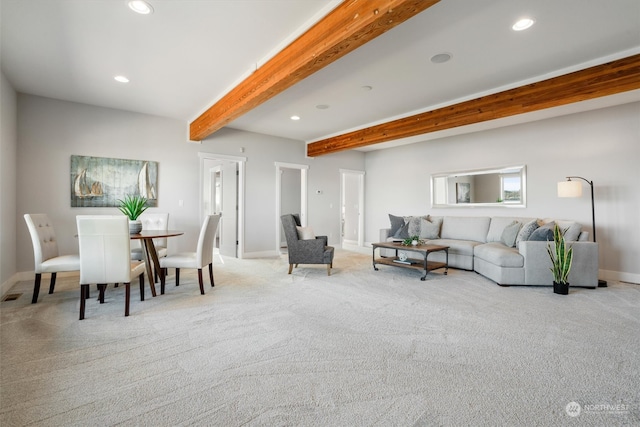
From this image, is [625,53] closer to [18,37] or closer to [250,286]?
[250,286]

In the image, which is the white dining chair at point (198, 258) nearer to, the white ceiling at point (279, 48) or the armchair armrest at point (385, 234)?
the white ceiling at point (279, 48)

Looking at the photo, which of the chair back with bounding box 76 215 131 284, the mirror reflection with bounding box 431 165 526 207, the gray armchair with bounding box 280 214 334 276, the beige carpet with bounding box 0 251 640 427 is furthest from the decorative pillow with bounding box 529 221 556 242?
the chair back with bounding box 76 215 131 284

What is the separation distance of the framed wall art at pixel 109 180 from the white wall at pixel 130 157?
0.09 m

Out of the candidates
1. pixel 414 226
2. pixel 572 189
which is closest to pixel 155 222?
pixel 414 226

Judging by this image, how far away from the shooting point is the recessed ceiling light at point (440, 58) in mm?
A: 3148

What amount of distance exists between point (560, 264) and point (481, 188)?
253cm

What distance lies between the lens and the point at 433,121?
4.79 metres

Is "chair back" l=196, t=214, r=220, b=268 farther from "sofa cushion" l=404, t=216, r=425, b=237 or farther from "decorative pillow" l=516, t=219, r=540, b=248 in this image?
"decorative pillow" l=516, t=219, r=540, b=248

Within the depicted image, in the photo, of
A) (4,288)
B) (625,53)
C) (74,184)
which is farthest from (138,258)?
(625,53)

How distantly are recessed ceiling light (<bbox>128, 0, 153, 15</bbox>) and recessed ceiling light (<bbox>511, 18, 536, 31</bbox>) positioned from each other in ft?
10.0

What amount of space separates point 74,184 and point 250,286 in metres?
3.20

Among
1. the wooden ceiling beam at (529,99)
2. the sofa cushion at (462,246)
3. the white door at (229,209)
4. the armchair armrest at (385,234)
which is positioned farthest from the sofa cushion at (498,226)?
the white door at (229,209)

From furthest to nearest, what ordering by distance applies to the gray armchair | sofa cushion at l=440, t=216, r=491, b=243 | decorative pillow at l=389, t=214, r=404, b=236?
decorative pillow at l=389, t=214, r=404, b=236 < sofa cushion at l=440, t=216, r=491, b=243 < the gray armchair

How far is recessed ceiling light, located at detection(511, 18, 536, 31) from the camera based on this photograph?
257 cm
